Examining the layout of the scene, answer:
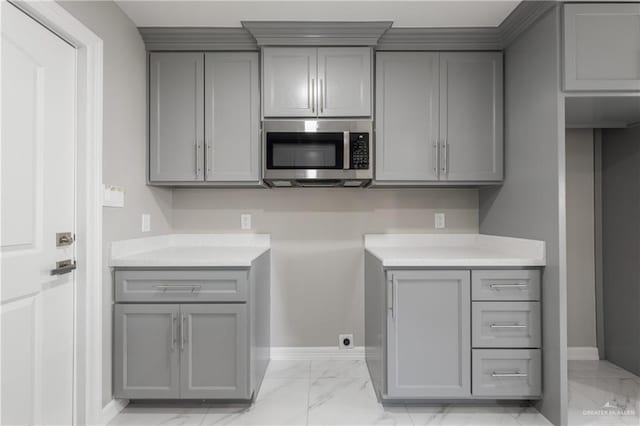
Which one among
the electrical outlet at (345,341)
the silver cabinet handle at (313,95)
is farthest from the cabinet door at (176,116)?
the electrical outlet at (345,341)

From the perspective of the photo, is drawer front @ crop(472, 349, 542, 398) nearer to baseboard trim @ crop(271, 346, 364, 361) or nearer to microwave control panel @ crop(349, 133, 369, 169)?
baseboard trim @ crop(271, 346, 364, 361)

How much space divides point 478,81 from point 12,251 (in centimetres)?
275

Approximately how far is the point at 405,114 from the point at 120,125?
71.0 inches

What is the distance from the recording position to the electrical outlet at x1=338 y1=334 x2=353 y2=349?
2775 millimetres

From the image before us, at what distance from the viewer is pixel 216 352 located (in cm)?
196

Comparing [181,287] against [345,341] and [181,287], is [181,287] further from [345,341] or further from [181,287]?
[345,341]

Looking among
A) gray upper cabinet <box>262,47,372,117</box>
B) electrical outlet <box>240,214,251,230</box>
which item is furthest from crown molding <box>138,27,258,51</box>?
electrical outlet <box>240,214,251,230</box>

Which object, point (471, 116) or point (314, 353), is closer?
point (471, 116)

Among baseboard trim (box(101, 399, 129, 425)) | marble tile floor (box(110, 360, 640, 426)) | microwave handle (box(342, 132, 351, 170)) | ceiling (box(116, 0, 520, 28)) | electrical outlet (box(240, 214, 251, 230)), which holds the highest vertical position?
ceiling (box(116, 0, 520, 28))

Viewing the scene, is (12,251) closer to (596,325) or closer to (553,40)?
(553,40)

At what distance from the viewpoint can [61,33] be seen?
5.42 feet

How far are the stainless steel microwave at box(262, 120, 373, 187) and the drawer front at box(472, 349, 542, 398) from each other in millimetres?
1294

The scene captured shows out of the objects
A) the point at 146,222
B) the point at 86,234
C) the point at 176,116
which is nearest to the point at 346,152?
the point at 176,116

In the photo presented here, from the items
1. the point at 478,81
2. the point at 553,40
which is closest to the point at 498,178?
the point at 478,81
